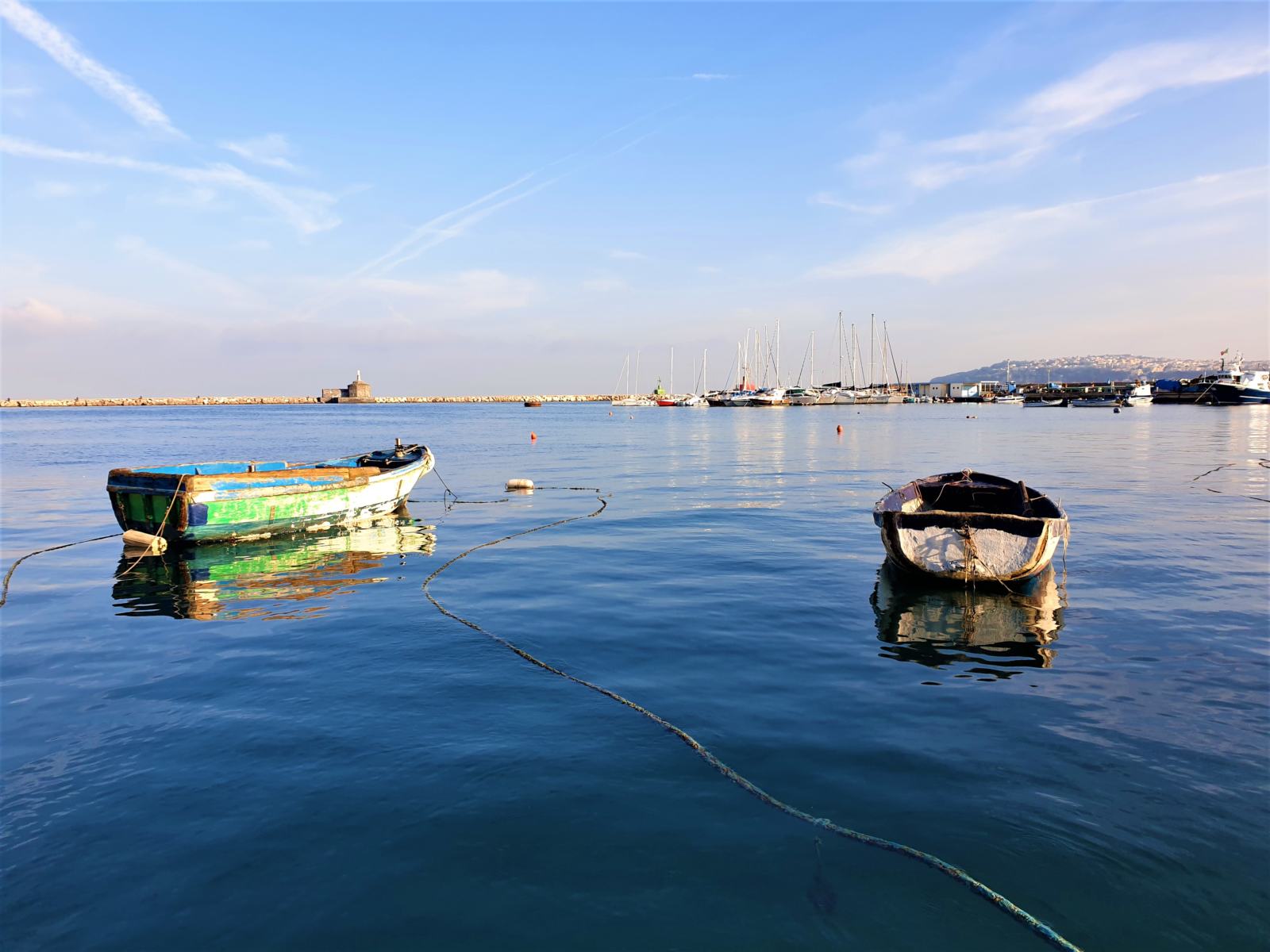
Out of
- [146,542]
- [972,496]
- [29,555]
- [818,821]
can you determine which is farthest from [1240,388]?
[29,555]

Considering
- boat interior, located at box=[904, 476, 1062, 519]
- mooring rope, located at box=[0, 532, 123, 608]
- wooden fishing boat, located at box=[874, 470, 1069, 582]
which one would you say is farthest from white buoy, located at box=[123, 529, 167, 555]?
boat interior, located at box=[904, 476, 1062, 519]

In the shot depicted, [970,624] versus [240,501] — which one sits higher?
[240,501]

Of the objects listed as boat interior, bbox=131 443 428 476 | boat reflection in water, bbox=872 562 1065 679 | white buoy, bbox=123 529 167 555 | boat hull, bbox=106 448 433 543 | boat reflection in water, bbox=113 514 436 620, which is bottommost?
boat reflection in water, bbox=872 562 1065 679

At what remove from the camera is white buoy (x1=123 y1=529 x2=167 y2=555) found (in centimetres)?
1733

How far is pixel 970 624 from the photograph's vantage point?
11.7 meters

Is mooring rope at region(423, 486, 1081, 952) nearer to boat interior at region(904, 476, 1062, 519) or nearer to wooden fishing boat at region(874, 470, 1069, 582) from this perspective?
wooden fishing boat at region(874, 470, 1069, 582)

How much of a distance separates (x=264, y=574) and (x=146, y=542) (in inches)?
135

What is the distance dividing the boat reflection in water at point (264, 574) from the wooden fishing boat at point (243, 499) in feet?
1.73

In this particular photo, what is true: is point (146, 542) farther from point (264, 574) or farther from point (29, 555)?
point (29, 555)

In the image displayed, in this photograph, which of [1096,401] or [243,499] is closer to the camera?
[243,499]

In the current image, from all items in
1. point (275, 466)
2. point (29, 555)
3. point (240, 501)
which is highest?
point (275, 466)

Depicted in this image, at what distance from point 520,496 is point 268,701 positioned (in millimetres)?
20537

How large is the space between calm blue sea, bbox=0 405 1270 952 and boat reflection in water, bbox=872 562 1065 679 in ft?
0.29

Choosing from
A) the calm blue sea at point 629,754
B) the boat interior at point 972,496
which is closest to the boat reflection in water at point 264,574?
the calm blue sea at point 629,754
